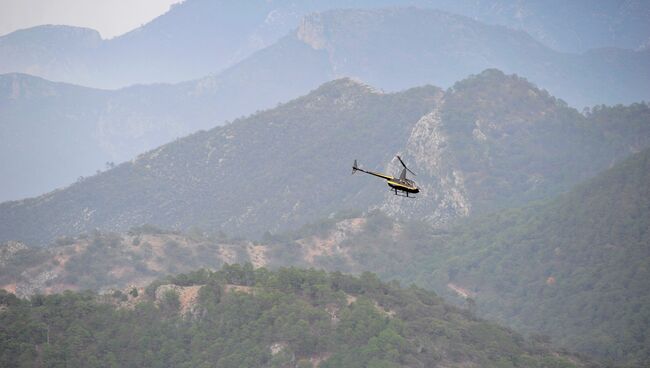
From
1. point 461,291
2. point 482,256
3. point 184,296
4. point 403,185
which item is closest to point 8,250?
point 184,296

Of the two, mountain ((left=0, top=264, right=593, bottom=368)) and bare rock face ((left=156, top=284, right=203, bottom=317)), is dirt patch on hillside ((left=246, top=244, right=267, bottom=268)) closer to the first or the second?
mountain ((left=0, top=264, right=593, bottom=368))

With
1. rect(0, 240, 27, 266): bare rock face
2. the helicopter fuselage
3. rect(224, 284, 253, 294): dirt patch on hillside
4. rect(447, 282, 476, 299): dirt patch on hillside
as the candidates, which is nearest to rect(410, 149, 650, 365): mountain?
rect(447, 282, 476, 299): dirt patch on hillside

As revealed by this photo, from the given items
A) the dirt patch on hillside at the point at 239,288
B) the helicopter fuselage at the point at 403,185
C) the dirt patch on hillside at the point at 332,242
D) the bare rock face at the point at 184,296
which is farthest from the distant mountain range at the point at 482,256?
the helicopter fuselage at the point at 403,185

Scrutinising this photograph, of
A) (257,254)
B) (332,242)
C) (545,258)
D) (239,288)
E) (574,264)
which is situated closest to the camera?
(239,288)

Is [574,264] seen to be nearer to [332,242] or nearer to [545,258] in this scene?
[545,258]

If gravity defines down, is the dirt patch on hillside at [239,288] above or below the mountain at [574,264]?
below

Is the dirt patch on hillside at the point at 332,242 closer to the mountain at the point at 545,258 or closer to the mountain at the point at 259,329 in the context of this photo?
the mountain at the point at 545,258

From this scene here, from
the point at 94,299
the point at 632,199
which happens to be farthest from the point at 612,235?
the point at 94,299

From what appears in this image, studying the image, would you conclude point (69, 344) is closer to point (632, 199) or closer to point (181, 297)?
point (181, 297)

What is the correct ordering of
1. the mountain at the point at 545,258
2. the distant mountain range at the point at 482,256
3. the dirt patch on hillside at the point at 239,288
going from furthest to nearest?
the distant mountain range at the point at 482,256, the mountain at the point at 545,258, the dirt patch on hillside at the point at 239,288
